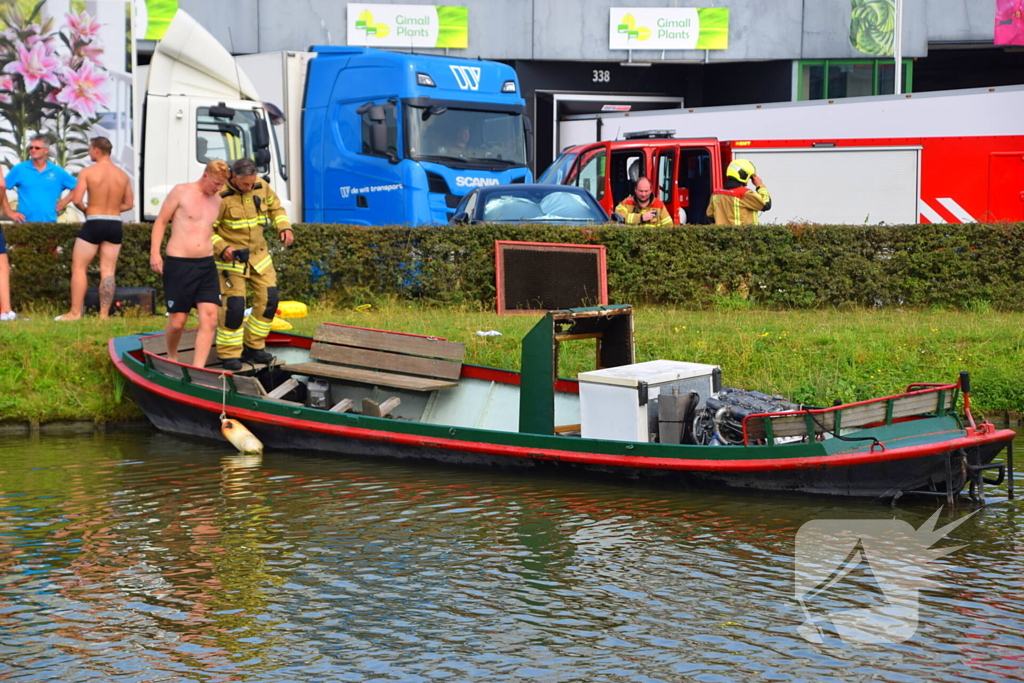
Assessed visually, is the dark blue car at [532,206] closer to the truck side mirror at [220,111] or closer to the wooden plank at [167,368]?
the truck side mirror at [220,111]

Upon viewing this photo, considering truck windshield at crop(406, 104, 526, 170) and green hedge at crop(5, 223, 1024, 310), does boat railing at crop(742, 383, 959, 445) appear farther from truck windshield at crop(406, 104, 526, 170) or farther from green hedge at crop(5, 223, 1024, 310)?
truck windshield at crop(406, 104, 526, 170)

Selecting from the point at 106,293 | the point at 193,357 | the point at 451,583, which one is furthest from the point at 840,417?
the point at 106,293

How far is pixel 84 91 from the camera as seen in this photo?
51.8 feet

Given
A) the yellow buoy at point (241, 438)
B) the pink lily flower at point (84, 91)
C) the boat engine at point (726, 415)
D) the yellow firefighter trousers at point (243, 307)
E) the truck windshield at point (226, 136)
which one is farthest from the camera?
the truck windshield at point (226, 136)

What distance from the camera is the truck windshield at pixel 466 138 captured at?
19109 millimetres

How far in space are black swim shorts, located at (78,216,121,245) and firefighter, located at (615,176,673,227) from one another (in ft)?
20.4

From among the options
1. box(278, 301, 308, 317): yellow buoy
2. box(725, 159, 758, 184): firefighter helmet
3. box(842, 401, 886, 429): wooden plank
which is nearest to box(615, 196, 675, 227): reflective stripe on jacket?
box(725, 159, 758, 184): firefighter helmet

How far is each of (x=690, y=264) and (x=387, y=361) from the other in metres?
4.91

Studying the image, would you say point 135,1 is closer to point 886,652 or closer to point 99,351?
point 99,351

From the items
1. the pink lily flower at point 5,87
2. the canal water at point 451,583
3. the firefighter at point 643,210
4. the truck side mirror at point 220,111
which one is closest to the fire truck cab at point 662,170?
the firefighter at point 643,210

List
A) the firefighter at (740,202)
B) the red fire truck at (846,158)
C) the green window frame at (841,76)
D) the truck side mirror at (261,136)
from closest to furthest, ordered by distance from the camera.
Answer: the firefighter at (740,202), the truck side mirror at (261,136), the red fire truck at (846,158), the green window frame at (841,76)

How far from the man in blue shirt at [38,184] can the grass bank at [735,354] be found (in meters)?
2.23

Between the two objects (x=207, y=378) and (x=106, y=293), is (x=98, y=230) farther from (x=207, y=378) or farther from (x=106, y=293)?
(x=207, y=378)

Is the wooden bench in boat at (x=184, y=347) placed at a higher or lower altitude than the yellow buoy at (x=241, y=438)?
higher
